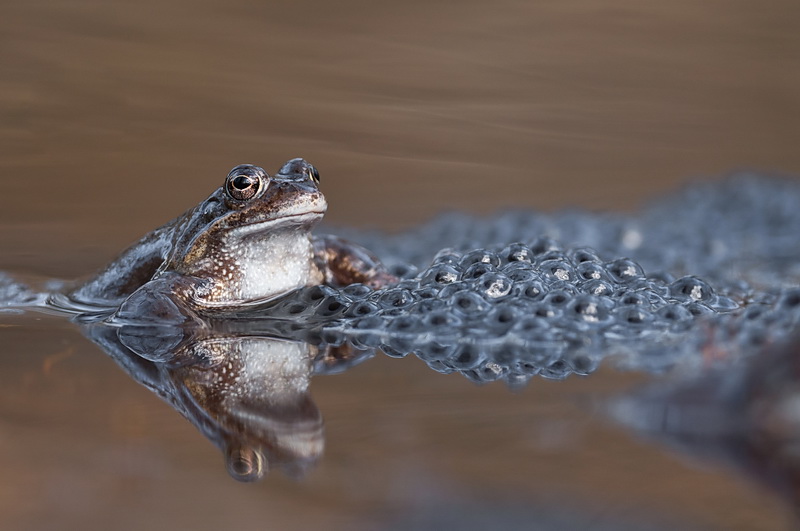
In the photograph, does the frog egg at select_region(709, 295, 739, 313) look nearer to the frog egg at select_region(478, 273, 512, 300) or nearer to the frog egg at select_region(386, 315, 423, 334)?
the frog egg at select_region(478, 273, 512, 300)

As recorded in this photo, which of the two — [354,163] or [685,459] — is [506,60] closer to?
[354,163]

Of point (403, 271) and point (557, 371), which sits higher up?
point (557, 371)

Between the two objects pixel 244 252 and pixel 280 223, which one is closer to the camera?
pixel 280 223

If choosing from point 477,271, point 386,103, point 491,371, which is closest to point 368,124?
point 386,103

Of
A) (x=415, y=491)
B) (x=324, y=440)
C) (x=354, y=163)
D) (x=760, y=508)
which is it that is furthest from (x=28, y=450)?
(x=354, y=163)

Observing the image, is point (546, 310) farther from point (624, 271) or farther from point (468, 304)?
point (624, 271)

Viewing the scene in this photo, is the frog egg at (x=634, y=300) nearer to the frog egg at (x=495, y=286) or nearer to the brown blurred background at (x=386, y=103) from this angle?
the frog egg at (x=495, y=286)

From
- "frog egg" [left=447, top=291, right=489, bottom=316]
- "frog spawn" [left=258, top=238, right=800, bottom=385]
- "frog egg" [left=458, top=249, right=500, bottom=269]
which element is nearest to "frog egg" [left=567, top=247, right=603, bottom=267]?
"frog spawn" [left=258, top=238, right=800, bottom=385]

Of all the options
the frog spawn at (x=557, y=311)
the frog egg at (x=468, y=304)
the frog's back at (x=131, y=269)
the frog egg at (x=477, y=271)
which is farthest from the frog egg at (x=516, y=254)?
the frog's back at (x=131, y=269)
